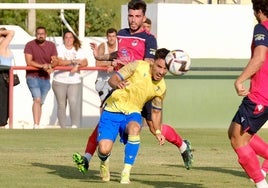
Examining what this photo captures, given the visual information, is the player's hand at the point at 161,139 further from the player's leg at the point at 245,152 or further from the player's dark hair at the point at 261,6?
the player's dark hair at the point at 261,6

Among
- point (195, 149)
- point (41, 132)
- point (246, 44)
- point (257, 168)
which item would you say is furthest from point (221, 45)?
point (257, 168)

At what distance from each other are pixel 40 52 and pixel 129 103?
10210mm

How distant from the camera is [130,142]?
39.6ft

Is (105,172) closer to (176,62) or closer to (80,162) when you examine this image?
(80,162)

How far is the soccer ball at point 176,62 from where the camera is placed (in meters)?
12.2

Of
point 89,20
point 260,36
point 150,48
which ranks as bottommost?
point 89,20

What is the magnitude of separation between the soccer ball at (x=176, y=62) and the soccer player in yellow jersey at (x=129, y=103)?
78mm

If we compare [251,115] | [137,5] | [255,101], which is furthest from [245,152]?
[137,5]

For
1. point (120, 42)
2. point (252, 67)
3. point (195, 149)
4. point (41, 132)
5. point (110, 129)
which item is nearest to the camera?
point (252, 67)

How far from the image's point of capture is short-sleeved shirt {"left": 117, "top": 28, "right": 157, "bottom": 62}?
1372 cm

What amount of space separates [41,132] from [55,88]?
1448mm

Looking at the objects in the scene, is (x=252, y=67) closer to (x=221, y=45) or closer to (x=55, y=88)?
(x=55, y=88)

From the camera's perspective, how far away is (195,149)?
57.8 ft

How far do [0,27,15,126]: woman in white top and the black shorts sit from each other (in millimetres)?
12091
